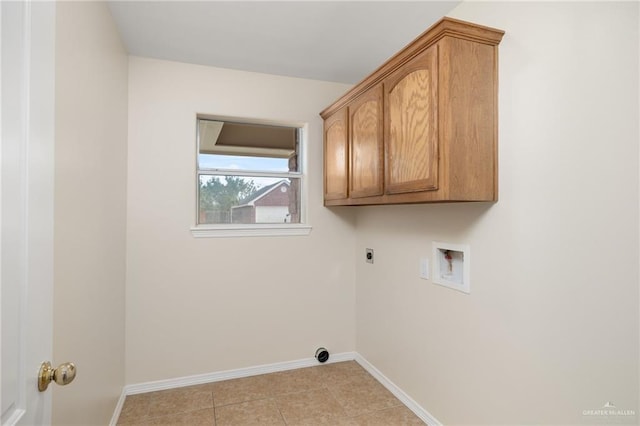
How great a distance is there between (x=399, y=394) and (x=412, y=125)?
193 cm

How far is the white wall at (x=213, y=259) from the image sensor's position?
2516 millimetres

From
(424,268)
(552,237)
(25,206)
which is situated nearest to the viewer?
(25,206)

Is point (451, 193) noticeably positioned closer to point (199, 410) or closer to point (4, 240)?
point (4, 240)

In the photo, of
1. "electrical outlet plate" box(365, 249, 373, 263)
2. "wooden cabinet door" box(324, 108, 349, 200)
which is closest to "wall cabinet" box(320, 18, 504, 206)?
"wooden cabinet door" box(324, 108, 349, 200)

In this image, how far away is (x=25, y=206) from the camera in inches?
31.3

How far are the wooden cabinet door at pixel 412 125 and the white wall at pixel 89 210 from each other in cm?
156

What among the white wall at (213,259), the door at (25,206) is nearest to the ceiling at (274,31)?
the white wall at (213,259)

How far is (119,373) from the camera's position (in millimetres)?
2318

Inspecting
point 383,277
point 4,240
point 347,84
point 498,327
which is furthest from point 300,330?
point 4,240

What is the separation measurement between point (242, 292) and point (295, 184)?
1.07 m

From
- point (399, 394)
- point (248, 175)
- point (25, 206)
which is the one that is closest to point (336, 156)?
point (248, 175)

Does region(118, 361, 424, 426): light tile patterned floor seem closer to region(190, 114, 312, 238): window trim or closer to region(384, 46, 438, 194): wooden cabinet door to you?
region(190, 114, 312, 238): window trim

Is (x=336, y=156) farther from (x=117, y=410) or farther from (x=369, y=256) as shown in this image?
(x=117, y=410)

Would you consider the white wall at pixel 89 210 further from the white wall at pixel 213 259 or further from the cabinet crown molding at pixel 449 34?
the cabinet crown molding at pixel 449 34
